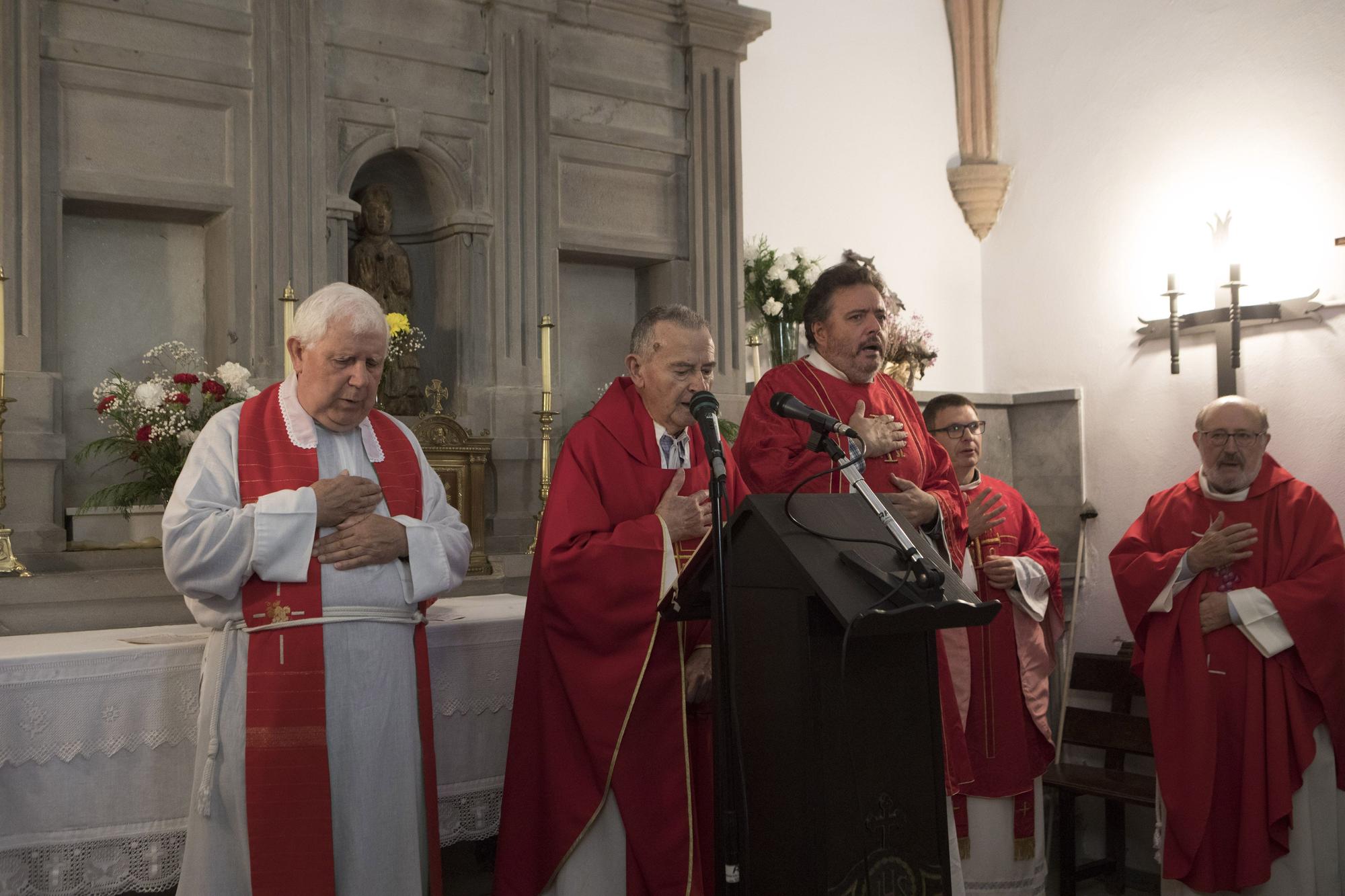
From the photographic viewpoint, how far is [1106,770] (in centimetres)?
586

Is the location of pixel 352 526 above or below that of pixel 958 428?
below

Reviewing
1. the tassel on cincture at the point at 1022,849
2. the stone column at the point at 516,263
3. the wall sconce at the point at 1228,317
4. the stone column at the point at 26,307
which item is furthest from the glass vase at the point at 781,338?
the stone column at the point at 26,307

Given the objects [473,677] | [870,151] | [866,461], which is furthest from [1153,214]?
[473,677]

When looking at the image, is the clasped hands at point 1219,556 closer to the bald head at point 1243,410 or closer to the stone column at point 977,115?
the bald head at point 1243,410

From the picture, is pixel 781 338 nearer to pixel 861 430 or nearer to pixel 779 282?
pixel 779 282

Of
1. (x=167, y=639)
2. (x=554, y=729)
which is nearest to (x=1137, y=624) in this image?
(x=554, y=729)

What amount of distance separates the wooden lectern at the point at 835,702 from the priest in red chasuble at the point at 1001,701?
7.15 feet

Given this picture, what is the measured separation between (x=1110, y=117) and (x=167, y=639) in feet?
18.6

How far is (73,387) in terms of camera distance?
4.91 m

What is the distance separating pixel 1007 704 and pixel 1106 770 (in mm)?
1283

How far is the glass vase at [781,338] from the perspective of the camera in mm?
6363

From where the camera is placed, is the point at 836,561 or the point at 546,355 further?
the point at 546,355

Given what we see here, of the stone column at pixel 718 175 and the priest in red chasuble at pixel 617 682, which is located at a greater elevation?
the stone column at pixel 718 175

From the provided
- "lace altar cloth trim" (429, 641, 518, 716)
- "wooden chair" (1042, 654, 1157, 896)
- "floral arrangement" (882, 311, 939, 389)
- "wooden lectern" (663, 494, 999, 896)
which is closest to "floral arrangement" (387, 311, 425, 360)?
"lace altar cloth trim" (429, 641, 518, 716)
